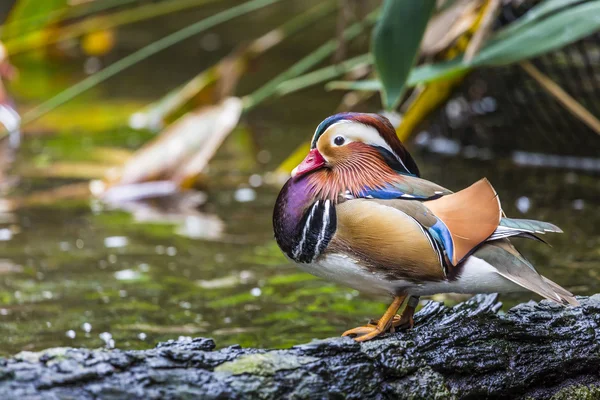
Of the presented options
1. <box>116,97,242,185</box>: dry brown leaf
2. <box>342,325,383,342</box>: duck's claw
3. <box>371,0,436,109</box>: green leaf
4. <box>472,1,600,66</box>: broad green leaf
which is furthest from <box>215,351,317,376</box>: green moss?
<box>116,97,242,185</box>: dry brown leaf

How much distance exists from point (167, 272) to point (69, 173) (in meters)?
1.47

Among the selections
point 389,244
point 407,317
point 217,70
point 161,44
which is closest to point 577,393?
point 407,317

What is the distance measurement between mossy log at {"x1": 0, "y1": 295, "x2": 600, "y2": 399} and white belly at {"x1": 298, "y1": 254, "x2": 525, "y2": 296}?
9 centimetres

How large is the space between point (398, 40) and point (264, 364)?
4.22ft

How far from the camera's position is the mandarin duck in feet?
4.99

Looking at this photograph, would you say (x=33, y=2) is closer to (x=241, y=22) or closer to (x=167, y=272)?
(x=167, y=272)

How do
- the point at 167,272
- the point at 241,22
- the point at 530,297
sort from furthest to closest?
the point at 241,22
the point at 167,272
the point at 530,297

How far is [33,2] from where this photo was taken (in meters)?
4.39

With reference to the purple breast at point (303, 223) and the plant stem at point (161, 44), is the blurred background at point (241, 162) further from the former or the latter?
the purple breast at point (303, 223)

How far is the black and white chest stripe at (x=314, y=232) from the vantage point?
1.55 m

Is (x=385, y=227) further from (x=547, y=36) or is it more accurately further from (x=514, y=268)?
(x=547, y=36)

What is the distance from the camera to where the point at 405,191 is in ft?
5.22

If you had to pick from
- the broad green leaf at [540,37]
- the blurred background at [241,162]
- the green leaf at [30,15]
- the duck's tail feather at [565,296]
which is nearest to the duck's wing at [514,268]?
the duck's tail feather at [565,296]

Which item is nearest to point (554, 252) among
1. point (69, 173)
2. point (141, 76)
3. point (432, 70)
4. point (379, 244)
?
point (432, 70)
